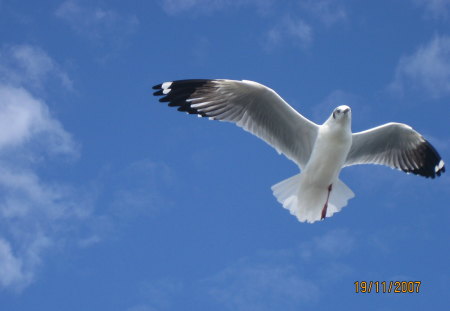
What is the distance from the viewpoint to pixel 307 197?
9.08 m

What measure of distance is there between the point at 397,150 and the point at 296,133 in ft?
4.07

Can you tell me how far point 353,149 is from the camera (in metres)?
9.43

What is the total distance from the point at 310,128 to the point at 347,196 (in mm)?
825

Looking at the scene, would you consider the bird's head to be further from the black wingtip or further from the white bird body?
the black wingtip

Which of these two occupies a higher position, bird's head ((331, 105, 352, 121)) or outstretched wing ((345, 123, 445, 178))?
outstretched wing ((345, 123, 445, 178))

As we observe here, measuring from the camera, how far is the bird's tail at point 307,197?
905cm

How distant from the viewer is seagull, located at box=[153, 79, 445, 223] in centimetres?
880

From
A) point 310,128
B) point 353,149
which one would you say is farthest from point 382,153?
point 310,128

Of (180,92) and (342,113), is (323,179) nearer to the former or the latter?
(342,113)

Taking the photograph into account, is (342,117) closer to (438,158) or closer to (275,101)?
(275,101)

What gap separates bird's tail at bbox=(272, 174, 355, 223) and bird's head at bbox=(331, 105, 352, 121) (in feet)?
2.37

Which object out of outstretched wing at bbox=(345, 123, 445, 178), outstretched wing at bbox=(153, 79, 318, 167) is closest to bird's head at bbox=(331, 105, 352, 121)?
outstretched wing at bbox=(153, 79, 318, 167)

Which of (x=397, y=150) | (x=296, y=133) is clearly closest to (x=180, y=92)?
(x=296, y=133)

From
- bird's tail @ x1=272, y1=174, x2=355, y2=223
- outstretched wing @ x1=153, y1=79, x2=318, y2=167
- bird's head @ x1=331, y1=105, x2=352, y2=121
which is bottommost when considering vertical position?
bird's tail @ x1=272, y1=174, x2=355, y2=223
